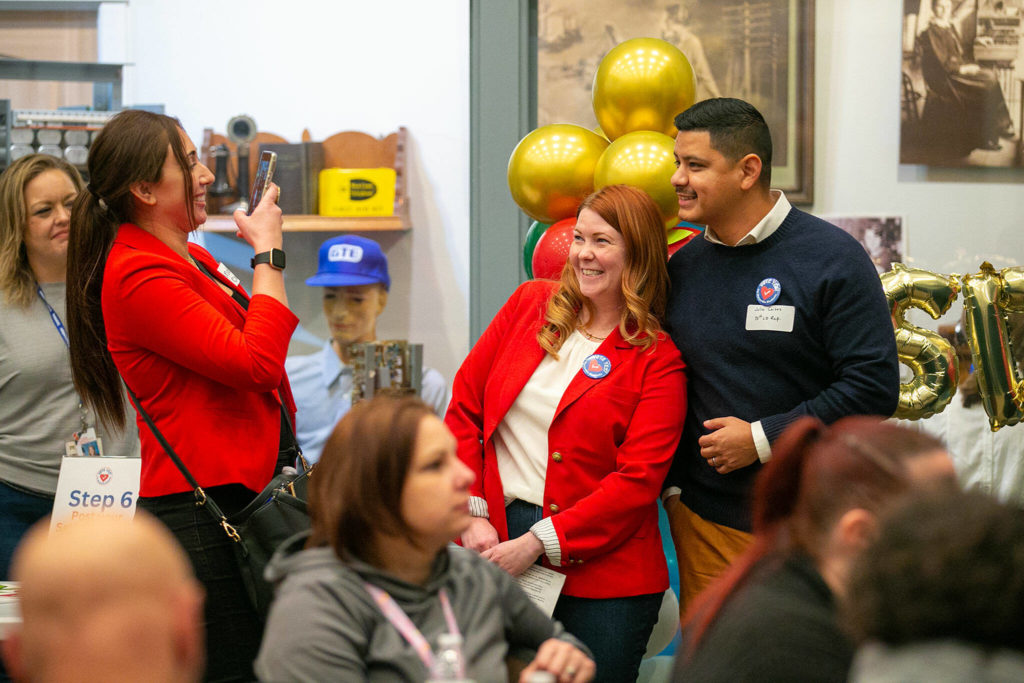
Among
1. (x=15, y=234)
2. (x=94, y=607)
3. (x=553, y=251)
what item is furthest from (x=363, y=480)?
(x=15, y=234)

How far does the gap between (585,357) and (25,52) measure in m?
3.76

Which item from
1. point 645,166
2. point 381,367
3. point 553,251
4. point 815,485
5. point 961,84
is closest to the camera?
point 815,485

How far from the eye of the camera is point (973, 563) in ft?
2.95

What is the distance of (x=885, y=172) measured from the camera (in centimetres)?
380

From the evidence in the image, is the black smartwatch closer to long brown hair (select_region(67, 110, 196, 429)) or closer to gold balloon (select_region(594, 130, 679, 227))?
long brown hair (select_region(67, 110, 196, 429))

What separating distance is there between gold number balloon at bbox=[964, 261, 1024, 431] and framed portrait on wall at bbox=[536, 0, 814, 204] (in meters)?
0.96

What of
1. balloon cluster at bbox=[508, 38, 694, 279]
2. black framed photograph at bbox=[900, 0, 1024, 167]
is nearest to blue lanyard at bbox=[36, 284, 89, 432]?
balloon cluster at bbox=[508, 38, 694, 279]

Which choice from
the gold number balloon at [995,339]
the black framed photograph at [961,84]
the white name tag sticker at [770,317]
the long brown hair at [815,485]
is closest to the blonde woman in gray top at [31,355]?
the white name tag sticker at [770,317]

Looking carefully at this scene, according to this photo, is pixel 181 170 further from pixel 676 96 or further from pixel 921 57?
pixel 921 57

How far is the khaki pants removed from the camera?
2.20 meters

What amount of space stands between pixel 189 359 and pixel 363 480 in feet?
2.20

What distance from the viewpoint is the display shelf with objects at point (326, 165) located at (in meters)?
4.18

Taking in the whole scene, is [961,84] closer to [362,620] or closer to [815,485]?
[815,485]

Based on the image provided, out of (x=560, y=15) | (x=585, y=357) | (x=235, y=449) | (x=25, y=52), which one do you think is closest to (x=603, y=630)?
(x=585, y=357)
